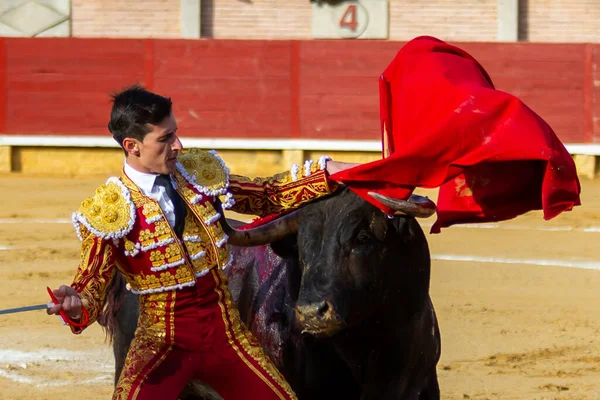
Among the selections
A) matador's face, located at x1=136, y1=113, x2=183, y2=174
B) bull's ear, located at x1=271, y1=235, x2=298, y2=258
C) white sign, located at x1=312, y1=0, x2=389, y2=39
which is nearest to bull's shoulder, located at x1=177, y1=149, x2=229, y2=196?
matador's face, located at x1=136, y1=113, x2=183, y2=174

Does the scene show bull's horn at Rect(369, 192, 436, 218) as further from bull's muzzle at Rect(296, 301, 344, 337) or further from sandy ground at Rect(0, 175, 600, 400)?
sandy ground at Rect(0, 175, 600, 400)

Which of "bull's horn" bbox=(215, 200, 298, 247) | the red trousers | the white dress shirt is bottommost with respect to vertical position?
the red trousers

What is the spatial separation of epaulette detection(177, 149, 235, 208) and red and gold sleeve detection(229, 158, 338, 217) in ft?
0.14

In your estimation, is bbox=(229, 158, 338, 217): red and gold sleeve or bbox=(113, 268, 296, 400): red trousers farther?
bbox=(229, 158, 338, 217): red and gold sleeve

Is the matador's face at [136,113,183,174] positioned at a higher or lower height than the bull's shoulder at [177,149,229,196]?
higher

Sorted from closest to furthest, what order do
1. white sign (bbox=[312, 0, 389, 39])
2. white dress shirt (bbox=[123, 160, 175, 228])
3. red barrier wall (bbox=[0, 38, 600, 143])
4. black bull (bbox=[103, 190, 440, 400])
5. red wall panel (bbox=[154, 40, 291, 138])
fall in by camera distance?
1. white dress shirt (bbox=[123, 160, 175, 228])
2. black bull (bbox=[103, 190, 440, 400])
3. red barrier wall (bbox=[0, 38, 600, 143])
4. red wall panel (bbox=[154, 40, 291, 138])
5. white sign (bbox=[312, 0, 389, 39])

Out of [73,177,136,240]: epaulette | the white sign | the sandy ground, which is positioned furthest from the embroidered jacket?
the white sign

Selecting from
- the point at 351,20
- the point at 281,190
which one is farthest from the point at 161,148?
the point at 351,20

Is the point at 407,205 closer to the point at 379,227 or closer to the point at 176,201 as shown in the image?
the point at 379,227

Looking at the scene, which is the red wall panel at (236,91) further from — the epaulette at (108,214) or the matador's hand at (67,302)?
the matador's hand at (67,302)

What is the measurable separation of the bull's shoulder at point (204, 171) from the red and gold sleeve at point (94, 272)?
27 centimetres

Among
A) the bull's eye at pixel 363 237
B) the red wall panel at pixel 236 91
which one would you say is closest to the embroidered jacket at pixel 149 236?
the bull's eye at pixel 363 237

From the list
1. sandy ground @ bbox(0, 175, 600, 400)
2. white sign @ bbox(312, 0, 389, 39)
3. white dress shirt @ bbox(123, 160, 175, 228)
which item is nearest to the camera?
white dress shirt @ bbox(123, 160, 175, 228)

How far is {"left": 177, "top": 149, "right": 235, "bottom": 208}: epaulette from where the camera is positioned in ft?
9.64
